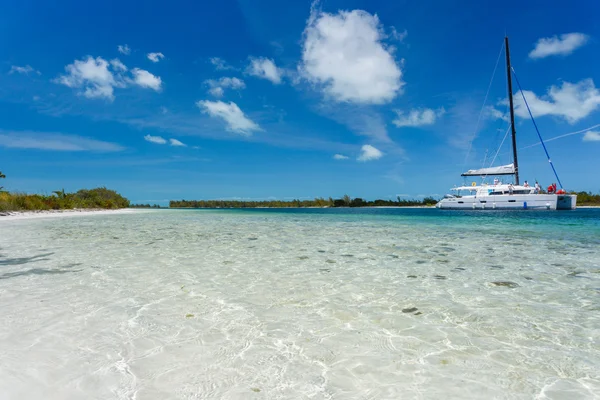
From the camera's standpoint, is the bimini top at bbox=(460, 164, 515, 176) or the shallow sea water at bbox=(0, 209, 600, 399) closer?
the shallow sea water at bbox=(0, 209, 600, 399)

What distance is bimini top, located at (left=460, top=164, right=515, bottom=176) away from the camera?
177 ft

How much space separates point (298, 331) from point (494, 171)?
63.6m

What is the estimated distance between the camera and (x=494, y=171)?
2221 inches

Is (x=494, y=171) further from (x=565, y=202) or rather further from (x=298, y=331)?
(x=298, y=331)

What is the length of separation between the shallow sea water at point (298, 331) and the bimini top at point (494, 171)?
55.4 meters

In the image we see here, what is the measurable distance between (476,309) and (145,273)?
6.37 meters

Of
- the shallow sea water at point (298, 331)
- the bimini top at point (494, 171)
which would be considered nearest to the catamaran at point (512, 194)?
the bimini top at point (494, 171)

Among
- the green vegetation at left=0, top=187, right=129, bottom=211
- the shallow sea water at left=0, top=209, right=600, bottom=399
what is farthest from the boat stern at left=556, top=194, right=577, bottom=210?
the green vegetation at left=0, top=187, right=129, bottom=211

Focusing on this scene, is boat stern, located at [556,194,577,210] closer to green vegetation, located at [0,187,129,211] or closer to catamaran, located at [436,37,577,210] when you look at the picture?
catamaran, located at [436,37,577,210]

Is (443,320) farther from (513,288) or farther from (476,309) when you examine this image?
(513,288)

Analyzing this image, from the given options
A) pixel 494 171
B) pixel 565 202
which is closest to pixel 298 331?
pixel 494 171

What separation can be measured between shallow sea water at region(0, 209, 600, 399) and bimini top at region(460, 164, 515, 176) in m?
55.4


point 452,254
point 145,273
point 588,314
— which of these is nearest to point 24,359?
point 145,273

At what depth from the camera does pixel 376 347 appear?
3352mm
